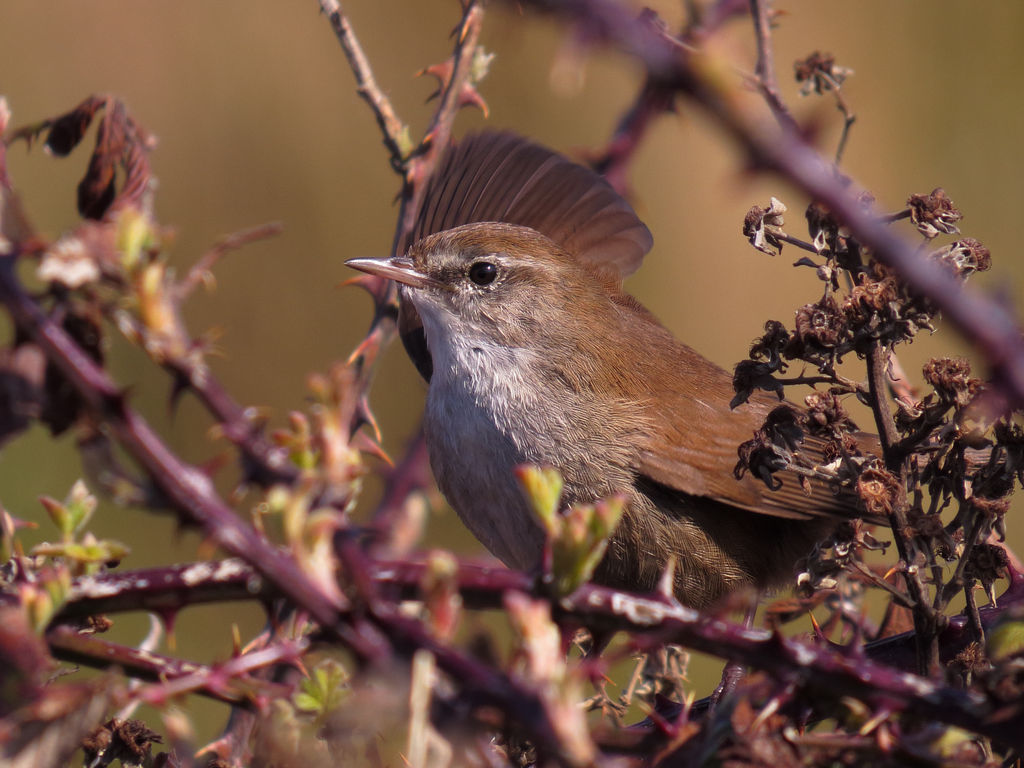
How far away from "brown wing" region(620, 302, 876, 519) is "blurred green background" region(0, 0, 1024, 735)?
149cm

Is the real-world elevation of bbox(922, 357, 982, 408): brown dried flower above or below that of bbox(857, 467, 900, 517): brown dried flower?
above

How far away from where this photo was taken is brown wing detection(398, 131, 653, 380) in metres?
3.47

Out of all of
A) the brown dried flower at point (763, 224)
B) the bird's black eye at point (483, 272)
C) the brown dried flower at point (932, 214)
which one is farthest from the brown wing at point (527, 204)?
the brown dried flower at point (932, 214)

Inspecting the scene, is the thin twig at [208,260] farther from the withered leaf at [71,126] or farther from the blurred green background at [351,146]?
the blurred green background at [351,146]

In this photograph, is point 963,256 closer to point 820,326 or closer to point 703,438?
point 820,326

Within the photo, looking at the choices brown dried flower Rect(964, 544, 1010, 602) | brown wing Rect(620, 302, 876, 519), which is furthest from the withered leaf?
brown wing Rect(620, 302, 876, 519)

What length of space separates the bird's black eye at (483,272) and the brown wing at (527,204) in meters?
0.28

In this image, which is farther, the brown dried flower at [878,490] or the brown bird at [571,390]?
the brown bird at [571,390]

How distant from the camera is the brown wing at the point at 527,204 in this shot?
3.47 meters

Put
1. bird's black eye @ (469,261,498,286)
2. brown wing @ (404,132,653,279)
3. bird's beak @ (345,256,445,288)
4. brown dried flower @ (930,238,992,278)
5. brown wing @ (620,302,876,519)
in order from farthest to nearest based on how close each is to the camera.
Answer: bird's black eye @ (469,261,498,286)
brown wing @ (404,132,653,279)
bird's beak @ (345,256,445,288)
brown wing @ (620,302,876,519)
brown dried flower @ (930,238,992,278)

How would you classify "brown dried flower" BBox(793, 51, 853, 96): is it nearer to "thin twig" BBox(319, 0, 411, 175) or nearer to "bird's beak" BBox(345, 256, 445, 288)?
"thin twig" BBox(319, 0, 411, 175)

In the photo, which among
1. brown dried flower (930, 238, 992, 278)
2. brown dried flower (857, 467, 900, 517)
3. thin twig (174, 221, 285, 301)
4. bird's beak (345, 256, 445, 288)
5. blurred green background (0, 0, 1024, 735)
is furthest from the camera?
blurred green background (0, 0, 1024, 735)

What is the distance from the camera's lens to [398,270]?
3.44 meters

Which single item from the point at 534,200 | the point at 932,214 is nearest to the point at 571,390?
the point at 534,200
